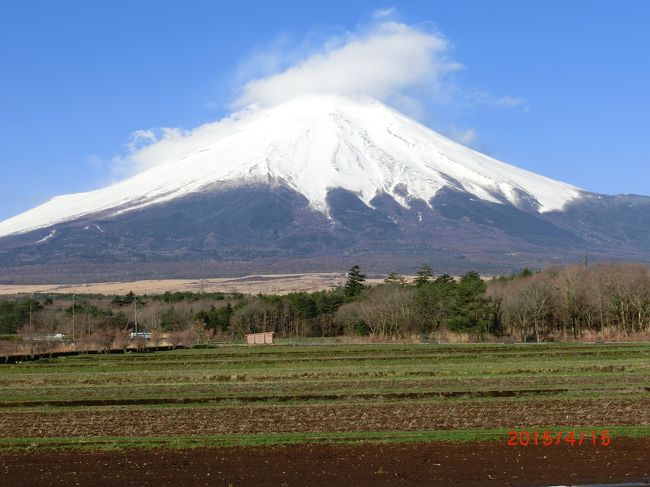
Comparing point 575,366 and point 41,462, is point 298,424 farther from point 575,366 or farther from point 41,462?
point 575,366

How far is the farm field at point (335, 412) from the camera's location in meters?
17.4

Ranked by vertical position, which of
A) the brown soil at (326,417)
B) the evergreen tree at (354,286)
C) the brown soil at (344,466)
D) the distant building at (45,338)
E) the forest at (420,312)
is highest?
the evergreen tree at (354,286)

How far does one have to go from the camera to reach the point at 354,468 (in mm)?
16109

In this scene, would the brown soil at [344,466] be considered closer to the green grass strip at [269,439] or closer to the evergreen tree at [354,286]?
the green grass strip at [269,439]

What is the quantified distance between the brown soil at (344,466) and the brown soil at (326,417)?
→ 7.70ft

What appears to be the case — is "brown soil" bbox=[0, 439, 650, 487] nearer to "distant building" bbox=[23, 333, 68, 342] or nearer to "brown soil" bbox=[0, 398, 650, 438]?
"brown soil" bbox=[0, 398, 650, 438]

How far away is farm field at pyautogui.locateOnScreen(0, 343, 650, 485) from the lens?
1742 cm

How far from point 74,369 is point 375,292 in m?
51.3

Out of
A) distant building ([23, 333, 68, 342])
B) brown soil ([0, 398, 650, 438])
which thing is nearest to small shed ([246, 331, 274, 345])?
distant building ([23, 333, 68, 342])
